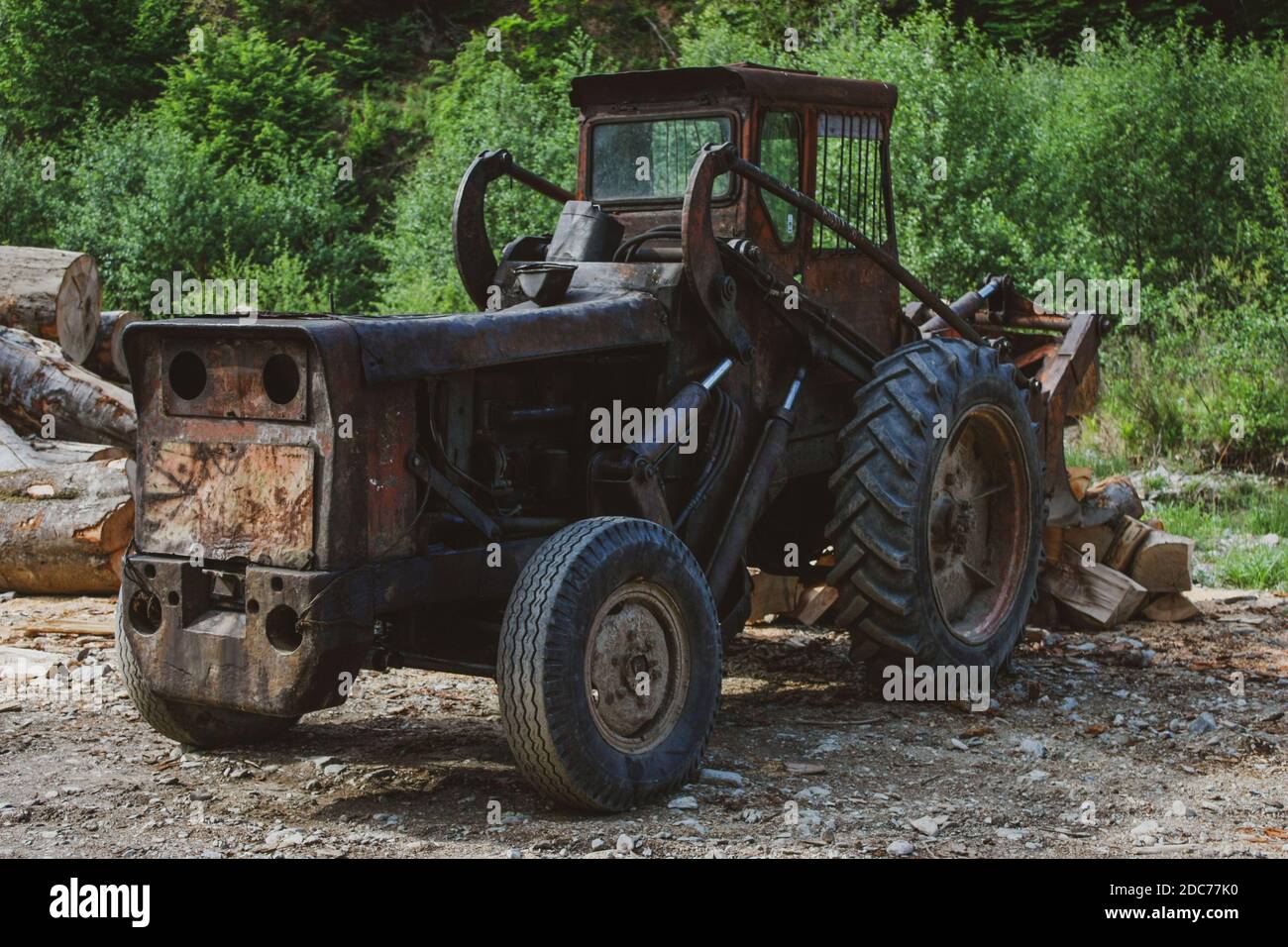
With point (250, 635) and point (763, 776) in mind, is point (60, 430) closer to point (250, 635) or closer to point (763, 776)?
point (250, 635)

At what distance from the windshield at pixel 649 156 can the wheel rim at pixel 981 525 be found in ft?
5.60

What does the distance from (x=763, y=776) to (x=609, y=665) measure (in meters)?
0.84

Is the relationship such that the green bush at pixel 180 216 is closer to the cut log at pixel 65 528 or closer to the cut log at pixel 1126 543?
the cut log at pixel 65 528

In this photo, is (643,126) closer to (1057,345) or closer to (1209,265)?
(1057,345)

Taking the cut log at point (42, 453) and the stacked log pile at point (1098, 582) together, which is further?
the cut log at point (42, 453)

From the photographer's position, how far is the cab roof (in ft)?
21.6

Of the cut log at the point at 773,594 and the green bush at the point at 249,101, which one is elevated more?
the green bush at the point at 249,101

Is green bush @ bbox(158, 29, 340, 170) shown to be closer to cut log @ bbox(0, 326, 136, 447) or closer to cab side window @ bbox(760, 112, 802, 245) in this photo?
cut log @ bbox(0, 326, 136, 447)

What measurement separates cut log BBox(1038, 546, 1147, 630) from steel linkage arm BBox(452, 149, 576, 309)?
3.51 meters

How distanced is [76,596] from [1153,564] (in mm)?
6087

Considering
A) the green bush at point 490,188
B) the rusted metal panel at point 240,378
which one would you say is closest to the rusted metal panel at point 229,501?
the rusted metal panel at point 240,378

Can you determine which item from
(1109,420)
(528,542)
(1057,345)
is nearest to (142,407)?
(528,542)

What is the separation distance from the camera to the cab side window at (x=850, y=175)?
703 cm

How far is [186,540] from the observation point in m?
5.25
